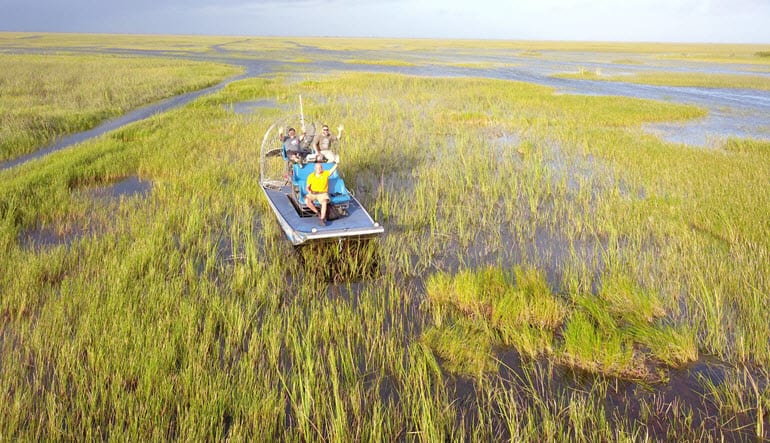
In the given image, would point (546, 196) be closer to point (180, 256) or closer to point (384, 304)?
point (384, 304)

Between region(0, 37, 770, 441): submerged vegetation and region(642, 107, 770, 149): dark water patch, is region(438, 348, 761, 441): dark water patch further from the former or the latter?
region(642, 107, 770, 149): dark water patch

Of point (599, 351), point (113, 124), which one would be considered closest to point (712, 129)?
point (599, 351)

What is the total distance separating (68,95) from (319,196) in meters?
23.7

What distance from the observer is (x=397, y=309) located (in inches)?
253

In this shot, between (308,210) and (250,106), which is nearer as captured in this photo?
(308,210)

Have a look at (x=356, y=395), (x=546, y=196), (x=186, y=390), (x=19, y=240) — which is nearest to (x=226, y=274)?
(x=186, y=390)

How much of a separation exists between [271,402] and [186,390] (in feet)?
2.89

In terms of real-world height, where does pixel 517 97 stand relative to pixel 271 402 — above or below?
above

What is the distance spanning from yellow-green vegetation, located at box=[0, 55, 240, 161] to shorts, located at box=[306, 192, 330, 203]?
11.4 metres

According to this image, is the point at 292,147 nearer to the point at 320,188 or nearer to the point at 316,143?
the point at 316,143

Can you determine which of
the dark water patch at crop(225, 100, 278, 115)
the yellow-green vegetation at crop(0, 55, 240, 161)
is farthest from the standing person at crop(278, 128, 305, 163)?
the dark water patch at crop(225, 100, 278, 115)

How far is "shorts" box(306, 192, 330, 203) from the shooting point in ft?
26.2

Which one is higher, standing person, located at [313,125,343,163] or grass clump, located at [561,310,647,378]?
standing person, located at [313,125,343,163]

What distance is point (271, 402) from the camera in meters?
4.41
